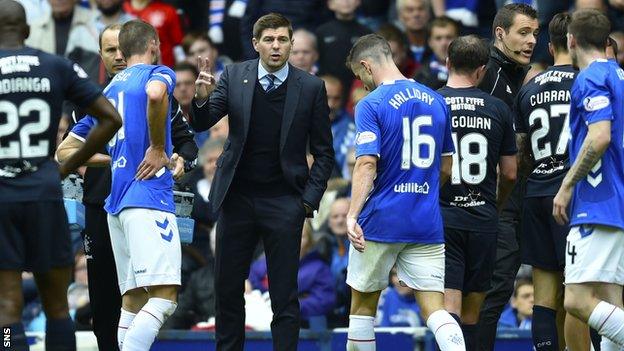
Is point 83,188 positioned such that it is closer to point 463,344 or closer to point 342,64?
point 463,344

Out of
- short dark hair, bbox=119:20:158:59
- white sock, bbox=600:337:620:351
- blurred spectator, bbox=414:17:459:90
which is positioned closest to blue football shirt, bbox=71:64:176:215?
short dark hair, bbox=119:20:158:59

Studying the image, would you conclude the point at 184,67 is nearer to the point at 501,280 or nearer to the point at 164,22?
the point at 164,22

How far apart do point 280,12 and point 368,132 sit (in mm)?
8035

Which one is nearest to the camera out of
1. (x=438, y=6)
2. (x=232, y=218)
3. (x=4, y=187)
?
(x=4, y=187)

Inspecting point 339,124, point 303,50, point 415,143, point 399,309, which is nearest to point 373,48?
point 415,143

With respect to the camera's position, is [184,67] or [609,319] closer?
[609,319]

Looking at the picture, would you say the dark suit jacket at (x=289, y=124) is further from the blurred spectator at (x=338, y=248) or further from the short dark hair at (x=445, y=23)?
the short dark hair at (x=445, y=23)

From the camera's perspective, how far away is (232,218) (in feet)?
37.0

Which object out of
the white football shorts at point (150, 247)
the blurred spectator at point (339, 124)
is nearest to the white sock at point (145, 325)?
the white football shorts at point (150, 247)

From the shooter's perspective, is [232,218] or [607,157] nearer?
[607,157]

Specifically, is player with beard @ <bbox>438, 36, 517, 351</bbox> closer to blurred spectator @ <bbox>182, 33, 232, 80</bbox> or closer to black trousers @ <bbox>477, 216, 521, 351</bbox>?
black trousers @ <bbox>477, 216, 521, 351</bbox>

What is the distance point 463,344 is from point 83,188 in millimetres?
3195

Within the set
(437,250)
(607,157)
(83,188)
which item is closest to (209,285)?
(83,188)

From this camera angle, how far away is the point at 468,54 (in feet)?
35.5
